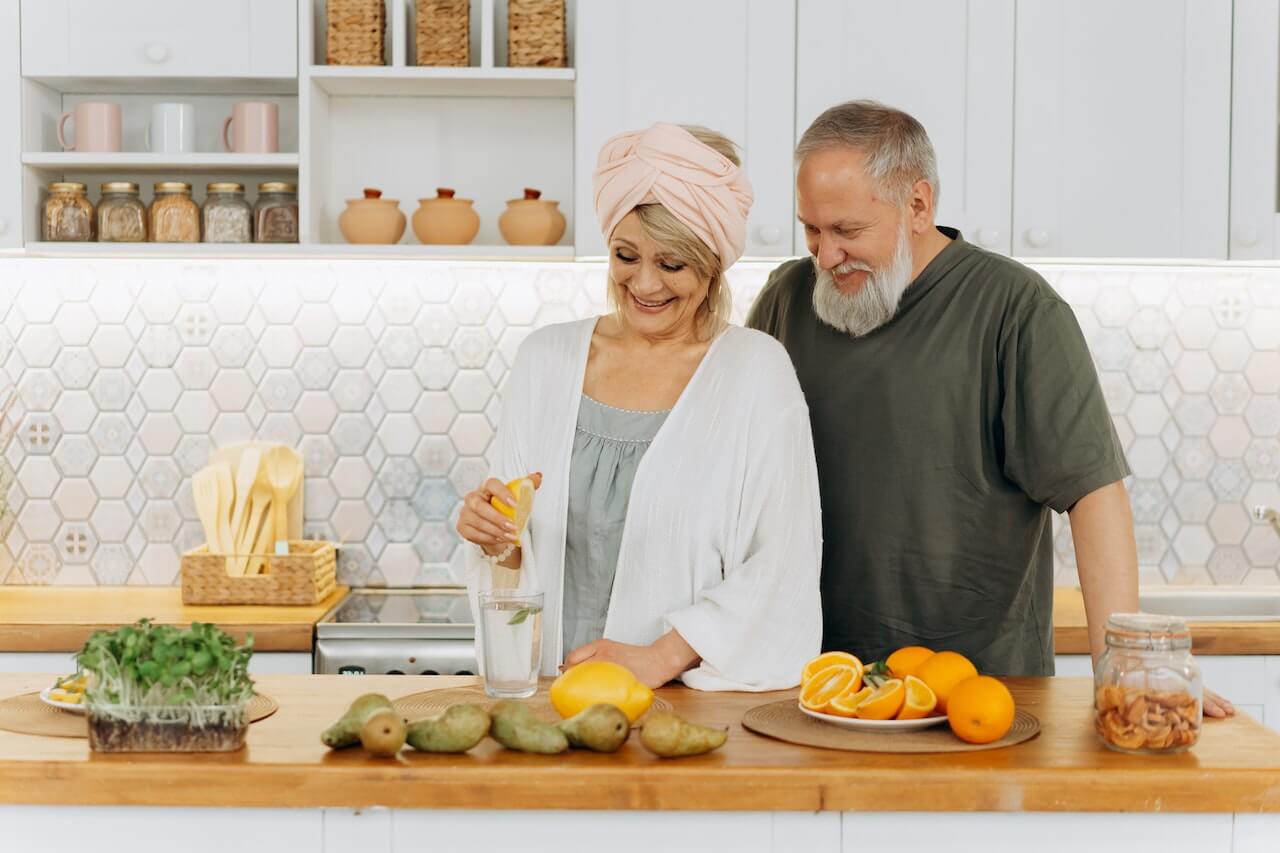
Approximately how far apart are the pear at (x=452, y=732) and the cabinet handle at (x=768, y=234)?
172cm

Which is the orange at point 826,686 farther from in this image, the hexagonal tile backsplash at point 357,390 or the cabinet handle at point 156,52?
the cabinet handle at point 156,52


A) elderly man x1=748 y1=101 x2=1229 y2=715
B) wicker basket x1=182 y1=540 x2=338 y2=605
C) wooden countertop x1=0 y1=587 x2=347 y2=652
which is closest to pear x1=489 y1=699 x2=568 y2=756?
elderly man x1=748 y1=101 x2=1229 y2=715

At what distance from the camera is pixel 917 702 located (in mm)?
1522

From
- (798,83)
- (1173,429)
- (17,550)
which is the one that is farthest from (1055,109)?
(17,550)

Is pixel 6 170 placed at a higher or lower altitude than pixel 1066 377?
higher

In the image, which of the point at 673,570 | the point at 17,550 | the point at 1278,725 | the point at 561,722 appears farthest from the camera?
the point at 17,550

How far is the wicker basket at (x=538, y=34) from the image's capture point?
3016 mm

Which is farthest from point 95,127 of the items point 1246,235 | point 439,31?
point 1246,235

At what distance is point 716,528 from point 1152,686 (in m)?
0.64

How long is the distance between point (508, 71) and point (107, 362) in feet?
4.03

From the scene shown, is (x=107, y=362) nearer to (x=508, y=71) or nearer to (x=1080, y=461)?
(x=508, y=71)

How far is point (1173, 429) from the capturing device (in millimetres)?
3391

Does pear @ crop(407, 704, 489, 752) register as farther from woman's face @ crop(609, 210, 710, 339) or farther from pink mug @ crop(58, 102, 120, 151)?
pink mug @ crop(58, 102, 120, 151)

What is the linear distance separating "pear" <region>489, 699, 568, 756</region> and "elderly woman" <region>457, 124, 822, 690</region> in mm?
332
